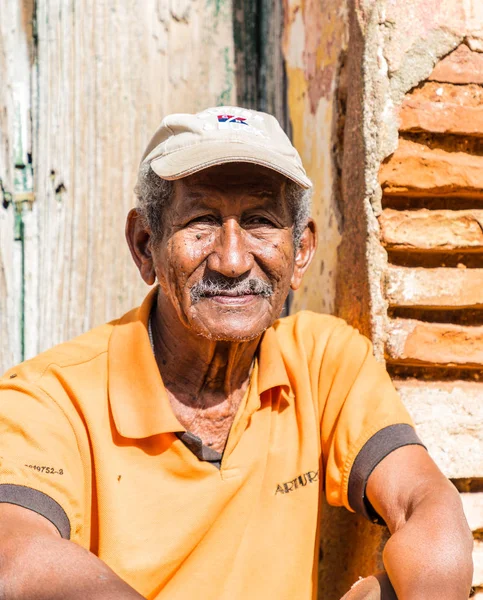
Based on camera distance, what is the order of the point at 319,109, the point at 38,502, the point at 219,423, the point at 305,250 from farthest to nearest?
1. the point at 319,109
2. the point at 305,250
3. the point at 219,423
4. the point at 38,502

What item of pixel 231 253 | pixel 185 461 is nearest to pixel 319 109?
pixel 231 253

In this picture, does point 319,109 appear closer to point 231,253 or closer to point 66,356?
point 231,253

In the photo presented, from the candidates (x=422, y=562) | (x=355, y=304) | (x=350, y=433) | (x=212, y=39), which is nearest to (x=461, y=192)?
(x=355, y=304)

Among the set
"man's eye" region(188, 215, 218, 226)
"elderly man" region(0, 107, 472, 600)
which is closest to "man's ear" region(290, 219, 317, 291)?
"elderly man" region(0, 107, 472, 600)

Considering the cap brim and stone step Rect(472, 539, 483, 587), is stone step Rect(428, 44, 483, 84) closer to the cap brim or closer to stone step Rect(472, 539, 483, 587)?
the cap brim

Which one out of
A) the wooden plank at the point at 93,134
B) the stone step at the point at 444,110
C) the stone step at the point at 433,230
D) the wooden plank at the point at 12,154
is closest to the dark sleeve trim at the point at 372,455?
the stone step at the point at 433,230

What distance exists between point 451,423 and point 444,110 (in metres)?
0.80

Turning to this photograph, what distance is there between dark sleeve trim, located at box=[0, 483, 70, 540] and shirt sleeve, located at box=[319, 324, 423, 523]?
65 centimetres

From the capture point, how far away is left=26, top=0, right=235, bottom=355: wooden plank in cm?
242

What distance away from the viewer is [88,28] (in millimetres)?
2426

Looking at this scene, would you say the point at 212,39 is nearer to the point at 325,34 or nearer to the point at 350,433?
the point at 325,34

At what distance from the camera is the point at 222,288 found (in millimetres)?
1744

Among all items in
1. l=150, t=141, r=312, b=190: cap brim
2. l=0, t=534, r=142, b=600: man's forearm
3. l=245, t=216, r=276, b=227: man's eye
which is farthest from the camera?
l=245, t=216, r=276, b=227: man's eye

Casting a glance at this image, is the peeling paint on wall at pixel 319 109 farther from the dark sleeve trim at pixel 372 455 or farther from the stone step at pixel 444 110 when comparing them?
the dark sleeve trim at pixel 372 455
